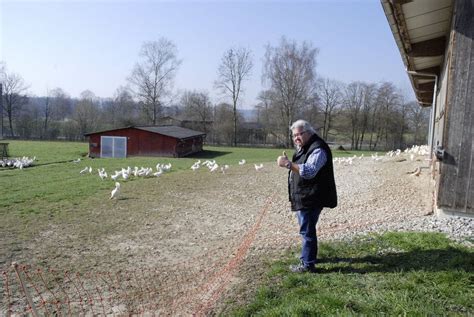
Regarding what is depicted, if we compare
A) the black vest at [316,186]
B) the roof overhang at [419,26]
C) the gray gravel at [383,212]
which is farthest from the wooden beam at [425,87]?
the black vest at [316,186]


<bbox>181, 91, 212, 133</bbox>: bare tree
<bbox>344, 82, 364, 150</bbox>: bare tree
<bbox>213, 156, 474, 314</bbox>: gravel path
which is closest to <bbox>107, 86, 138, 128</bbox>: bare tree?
<bbox>181, 91, 212, 133</bbox>: bare tree

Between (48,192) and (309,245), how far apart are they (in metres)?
10.9

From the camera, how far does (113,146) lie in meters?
35.5

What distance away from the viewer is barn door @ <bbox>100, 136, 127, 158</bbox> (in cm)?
3538

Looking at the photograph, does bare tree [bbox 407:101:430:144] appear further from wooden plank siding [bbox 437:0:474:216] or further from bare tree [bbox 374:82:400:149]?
wooden plank siding [bbox 437:0:474:216]

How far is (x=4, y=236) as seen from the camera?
757 cm

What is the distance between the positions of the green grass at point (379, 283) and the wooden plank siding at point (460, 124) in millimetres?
880

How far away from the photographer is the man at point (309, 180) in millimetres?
4379

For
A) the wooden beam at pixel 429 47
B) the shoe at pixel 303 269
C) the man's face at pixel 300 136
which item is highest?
the wooden beam at pixel 429 47

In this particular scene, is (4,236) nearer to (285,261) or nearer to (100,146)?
(285,261)

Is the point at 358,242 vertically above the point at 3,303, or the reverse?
the point at 358,242

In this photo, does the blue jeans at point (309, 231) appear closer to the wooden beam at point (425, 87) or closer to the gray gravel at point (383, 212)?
the gray gravel at point (383, 212)

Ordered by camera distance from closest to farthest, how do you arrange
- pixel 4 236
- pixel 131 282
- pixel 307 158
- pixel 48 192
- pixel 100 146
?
pixel 307 158, pixel 131 282, pixel 4 236, pixel 48 192, pixel 100 146

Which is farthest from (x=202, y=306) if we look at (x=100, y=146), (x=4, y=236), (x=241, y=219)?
(x=100, y=146)
